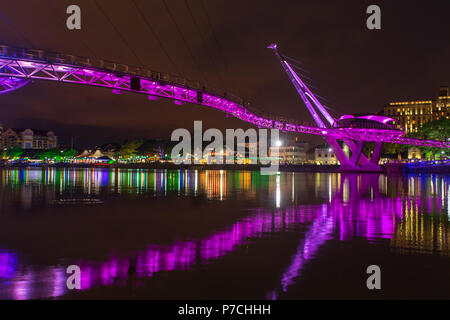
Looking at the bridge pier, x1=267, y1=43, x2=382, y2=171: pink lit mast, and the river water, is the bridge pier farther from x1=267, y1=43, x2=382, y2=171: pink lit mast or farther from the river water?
the river water

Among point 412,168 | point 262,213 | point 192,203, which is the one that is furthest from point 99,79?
point 412,168

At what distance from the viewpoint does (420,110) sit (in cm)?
18600

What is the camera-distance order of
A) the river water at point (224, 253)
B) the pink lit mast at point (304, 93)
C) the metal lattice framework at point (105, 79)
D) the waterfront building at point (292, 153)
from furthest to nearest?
the waterfront building at point (292, 153) < the pink lit mast at point (304, 93) < the metal lattice framework at point (105, 79) < the river water at point (224, 253)

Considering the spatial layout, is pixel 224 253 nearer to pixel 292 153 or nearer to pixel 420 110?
pixel 292 153

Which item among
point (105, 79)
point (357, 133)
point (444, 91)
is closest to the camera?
point (105, 79)

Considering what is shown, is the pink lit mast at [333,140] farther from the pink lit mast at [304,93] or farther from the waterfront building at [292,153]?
the waterfront building at [292,153]

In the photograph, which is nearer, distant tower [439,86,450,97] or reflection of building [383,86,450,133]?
reflection of building [383,86,450,133]

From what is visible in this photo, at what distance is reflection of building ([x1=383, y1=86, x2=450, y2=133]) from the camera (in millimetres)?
182500

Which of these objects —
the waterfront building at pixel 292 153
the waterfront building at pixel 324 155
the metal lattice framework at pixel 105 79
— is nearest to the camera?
the metal lattice framework at pixel 105 79

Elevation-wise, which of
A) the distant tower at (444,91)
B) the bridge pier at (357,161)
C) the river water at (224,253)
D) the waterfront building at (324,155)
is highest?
the distant tower at (444,91)

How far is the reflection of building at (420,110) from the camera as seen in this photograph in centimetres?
18250

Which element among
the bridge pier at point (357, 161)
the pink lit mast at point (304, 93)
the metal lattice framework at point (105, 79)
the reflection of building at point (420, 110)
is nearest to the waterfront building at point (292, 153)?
the reflection of building at point (420, 110)

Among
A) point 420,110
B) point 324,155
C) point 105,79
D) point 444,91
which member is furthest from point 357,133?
point 444,91

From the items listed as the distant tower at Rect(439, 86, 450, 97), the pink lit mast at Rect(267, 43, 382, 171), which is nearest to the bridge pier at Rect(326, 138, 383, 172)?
the pink lit mast at Rect(267, 43, 382, 171)
